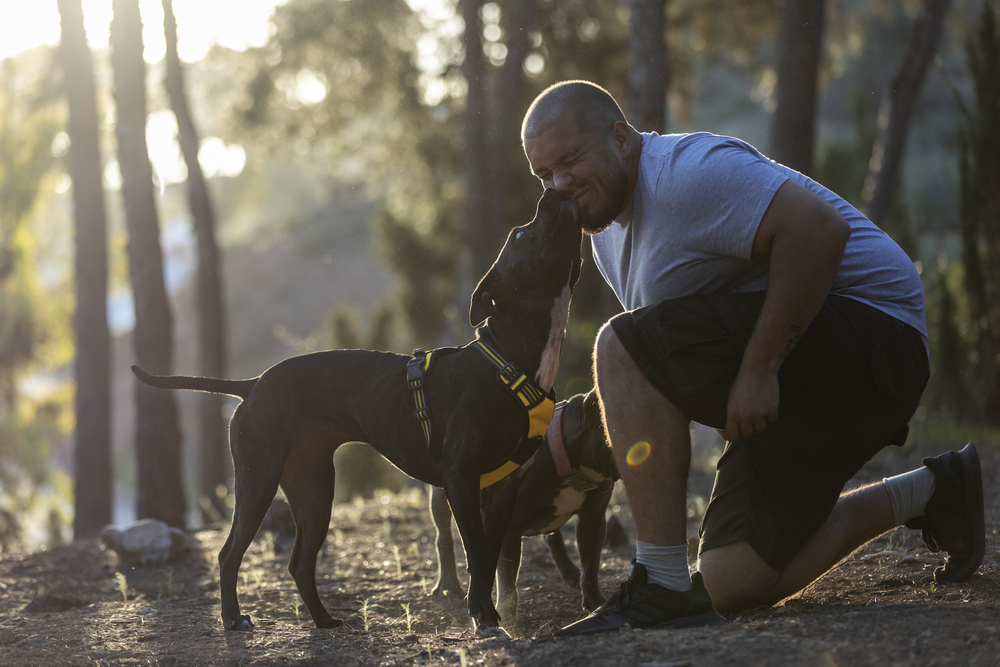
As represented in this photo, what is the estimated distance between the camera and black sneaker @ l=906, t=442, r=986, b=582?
326 cm

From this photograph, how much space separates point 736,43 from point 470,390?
10534 millimetres

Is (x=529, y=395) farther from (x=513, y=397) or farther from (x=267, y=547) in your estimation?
(x=267, y=547)

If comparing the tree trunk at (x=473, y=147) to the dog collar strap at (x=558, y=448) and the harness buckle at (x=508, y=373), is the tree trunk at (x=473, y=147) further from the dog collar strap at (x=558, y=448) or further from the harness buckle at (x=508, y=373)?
the harness buckle at (x=508, y=373)

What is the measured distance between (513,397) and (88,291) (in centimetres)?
739

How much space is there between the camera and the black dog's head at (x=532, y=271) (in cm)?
365

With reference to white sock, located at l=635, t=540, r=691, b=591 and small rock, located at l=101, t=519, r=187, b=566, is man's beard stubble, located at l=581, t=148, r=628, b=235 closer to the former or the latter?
white sock, located at l=635, t=540, r=691, b=591

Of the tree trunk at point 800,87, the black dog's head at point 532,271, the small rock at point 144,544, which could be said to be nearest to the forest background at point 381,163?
the tree trunk at point 800,87

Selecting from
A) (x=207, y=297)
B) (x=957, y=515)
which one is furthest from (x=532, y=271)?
(x=207, y=297)

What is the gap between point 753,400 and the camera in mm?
2854

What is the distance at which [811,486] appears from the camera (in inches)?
125

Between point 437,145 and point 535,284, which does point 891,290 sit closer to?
point 535,284

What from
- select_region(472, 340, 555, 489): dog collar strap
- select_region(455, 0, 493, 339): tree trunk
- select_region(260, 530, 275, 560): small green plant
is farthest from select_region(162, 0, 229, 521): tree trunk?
select_region(472, 340, 555, 489): dog collar strap

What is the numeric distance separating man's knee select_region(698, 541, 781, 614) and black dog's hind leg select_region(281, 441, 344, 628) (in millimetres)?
1744

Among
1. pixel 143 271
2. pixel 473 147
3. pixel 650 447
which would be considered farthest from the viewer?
pixel 473 147
